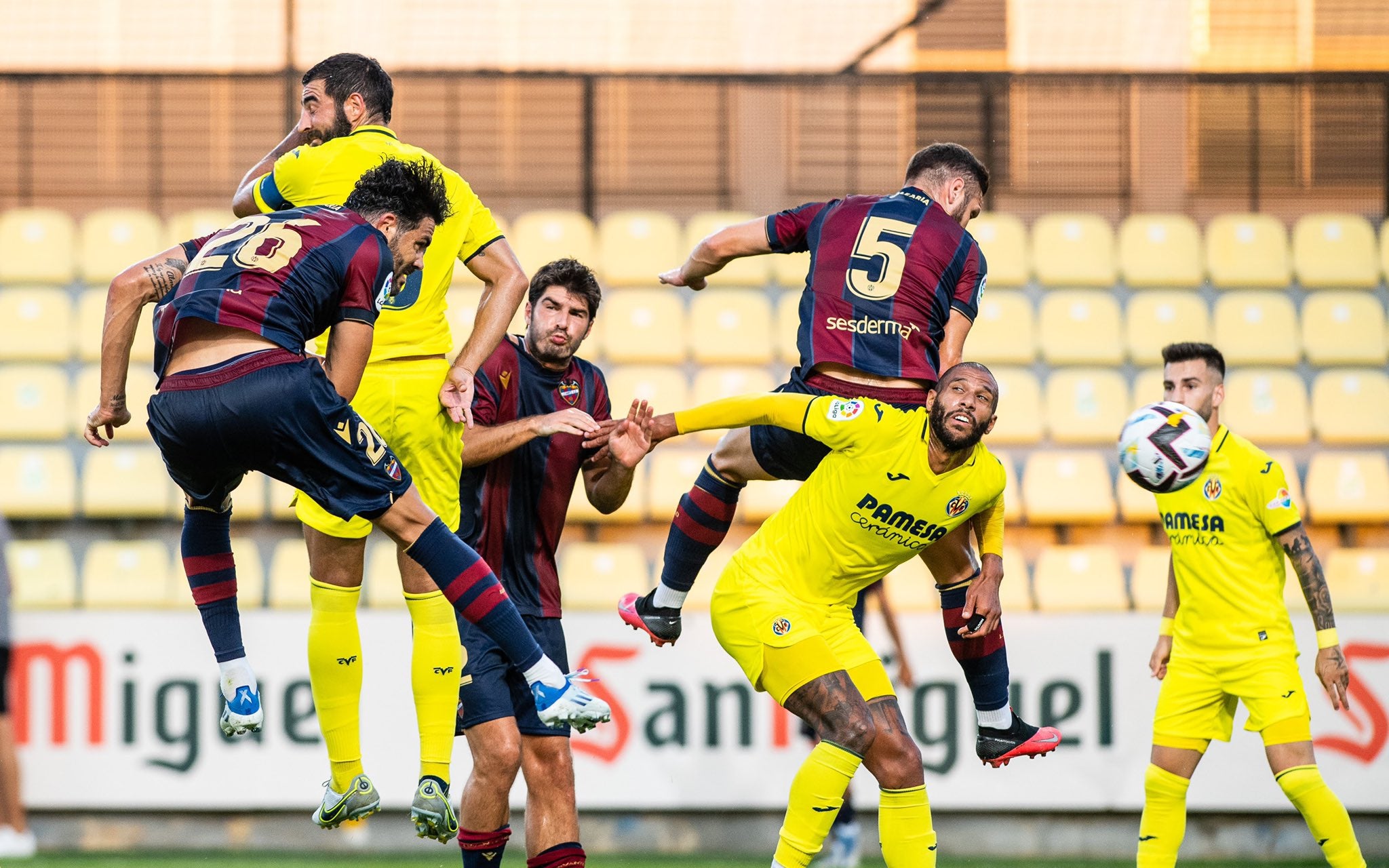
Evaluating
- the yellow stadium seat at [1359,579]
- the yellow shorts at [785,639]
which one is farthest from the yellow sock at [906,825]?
the yellow stadium seat at [1359,579]

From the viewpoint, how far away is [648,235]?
10.9m

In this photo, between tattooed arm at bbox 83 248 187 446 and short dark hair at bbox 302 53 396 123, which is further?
short dark hair at bbox 302 53 396 123

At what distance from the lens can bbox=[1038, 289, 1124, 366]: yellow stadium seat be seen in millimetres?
10594

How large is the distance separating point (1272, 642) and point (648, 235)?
5501mm

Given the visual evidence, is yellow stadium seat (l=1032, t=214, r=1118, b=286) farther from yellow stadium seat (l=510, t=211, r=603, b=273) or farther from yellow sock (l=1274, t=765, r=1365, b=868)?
yellow sock (l=1274, t=765, r=1365, b=868)

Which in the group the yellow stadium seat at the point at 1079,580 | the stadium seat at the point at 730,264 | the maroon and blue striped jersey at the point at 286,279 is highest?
the stadium seat at the point at 730,264

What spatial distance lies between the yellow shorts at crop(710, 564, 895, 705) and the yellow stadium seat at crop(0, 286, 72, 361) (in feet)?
20.5

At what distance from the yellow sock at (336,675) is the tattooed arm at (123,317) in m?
0.94

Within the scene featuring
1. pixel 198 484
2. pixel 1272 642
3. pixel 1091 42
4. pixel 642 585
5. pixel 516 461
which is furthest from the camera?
pixel 1091 42

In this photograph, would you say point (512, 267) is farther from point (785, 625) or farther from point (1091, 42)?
point (1091, 42)

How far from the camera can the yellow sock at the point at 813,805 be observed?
5.55 m

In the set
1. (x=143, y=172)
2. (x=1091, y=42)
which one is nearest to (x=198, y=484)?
(x=143, y=172)

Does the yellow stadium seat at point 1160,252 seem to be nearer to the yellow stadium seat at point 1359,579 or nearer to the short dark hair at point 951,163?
the yellow stadium seat at point 1359,579

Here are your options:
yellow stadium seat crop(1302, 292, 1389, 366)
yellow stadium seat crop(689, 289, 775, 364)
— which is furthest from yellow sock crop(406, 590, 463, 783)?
yellow stadium seat crop(1302, 292, 1389, 366)
